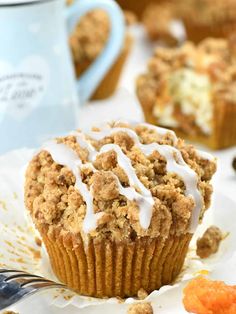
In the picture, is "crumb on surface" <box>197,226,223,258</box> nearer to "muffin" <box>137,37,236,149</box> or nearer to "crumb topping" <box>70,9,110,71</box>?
"muffin" <box>137,37,236,149</box>

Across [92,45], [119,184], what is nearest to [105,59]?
[92,45]

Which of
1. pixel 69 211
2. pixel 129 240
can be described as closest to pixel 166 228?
pixel 129 240

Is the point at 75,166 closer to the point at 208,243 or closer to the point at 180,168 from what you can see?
the point at 180,168

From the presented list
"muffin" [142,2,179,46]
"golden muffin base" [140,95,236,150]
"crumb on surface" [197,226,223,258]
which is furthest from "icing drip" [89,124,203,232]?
"muffin" [142,2,179,46]

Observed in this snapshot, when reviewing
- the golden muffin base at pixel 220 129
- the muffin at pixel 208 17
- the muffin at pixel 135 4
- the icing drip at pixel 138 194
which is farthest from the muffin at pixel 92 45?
the muffin at pixel 135 4

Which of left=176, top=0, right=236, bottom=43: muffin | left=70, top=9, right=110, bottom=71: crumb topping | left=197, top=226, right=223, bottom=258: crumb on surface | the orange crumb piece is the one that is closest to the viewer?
the orange crumb piece

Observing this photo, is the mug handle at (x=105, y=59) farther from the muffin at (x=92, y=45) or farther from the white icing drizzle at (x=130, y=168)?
the white icing drizzle at (x=130, y=168)

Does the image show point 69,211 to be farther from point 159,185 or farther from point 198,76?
point 198,76
